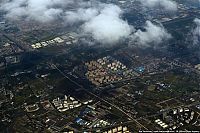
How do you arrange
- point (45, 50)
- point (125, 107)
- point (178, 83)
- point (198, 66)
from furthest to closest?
point (45, 50) → point (198, 66) → point (178, 83) → point (125, 107)

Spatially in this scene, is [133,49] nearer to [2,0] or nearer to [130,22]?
[130,22]

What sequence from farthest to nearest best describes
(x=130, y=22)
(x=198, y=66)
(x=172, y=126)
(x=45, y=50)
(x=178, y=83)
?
(x=130, y=22)
(x=45, y=50)
(x=198, y=66)
(x=178, y=83)
(x=172, y=126)

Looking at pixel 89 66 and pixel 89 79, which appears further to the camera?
pixel 89 66

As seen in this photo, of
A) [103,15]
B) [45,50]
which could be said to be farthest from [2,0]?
[45,50]

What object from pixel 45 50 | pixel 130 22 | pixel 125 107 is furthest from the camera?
pixel 130 22

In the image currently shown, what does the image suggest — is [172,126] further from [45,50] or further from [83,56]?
[45,50]

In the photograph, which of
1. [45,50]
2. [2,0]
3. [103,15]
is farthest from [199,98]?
[2,0]
